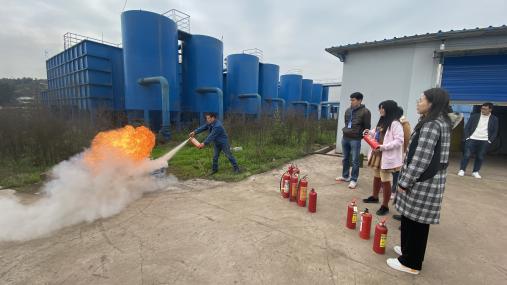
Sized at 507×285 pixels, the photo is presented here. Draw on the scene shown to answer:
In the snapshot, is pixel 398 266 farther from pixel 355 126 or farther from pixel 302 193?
pixel 355 126

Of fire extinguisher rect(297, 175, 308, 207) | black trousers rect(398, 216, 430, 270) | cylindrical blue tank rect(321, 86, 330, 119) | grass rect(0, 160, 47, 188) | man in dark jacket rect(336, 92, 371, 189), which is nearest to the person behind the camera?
black trousers rect(398, 216, 430, 270)

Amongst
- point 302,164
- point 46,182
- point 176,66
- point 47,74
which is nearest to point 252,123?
point 302,164

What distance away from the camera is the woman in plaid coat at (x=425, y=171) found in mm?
2295

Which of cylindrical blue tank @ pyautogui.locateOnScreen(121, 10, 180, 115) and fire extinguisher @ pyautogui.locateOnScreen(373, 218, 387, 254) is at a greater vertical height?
cylindrical blue tank @ pyautogui.locateOnScreen(121, 10, 180, 115)

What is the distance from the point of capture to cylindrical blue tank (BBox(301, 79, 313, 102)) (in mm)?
27567

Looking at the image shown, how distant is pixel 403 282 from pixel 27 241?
14.9 ft

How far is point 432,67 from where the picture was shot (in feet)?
24.7

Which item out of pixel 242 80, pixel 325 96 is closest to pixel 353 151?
pixel 242 80

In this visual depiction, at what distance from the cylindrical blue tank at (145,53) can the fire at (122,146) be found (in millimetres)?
7044

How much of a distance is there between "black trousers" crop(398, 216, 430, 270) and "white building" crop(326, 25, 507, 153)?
644cm

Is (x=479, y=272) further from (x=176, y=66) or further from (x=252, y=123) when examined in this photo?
(x=176, y=66)

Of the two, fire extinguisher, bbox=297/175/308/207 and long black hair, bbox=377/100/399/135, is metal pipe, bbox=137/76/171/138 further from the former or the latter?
long black hair, bbox=377/100/399/135

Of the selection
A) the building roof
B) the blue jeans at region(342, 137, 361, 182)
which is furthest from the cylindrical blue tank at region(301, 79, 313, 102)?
the blue jeans at region(342, 137, 361, 182)

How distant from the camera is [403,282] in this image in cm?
244
